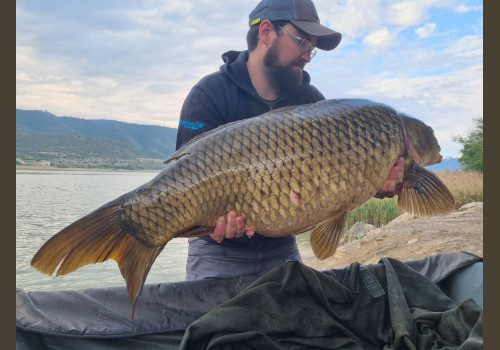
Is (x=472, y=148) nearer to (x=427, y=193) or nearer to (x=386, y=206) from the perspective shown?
(x=386, y=206)

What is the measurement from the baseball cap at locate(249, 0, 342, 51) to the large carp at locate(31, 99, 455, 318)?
0.46 m

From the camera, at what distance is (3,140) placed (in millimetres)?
1022

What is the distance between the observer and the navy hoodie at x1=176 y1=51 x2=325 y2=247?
1599 millimetres

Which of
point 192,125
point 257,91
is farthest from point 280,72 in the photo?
point 192,125

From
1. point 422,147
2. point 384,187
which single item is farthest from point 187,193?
point 422,147

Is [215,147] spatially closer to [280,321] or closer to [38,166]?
[280,321]

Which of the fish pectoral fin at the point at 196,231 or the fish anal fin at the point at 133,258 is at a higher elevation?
the fish pectoral fin at the point at 196,231

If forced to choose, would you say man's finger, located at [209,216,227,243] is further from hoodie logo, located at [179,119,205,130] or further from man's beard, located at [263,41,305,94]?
man's beard, located at [263,41,305,94]

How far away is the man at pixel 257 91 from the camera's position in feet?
5.33

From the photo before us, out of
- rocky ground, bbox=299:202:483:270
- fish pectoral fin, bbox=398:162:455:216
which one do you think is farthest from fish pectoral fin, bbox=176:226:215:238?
rocky ground, bbox=299:202:483:270

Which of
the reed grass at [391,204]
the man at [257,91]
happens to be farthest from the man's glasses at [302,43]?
the reed grass at [391,204]

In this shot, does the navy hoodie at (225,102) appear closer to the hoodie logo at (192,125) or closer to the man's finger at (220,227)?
the hoodie logo at (192,125)

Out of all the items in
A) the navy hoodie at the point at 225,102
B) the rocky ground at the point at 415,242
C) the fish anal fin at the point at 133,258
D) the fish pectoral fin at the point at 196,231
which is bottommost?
the rocky ground at the point at 415,242

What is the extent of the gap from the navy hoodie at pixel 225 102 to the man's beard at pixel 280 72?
0.13ft
